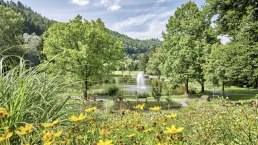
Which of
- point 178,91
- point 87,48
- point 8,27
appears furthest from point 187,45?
point 8,27

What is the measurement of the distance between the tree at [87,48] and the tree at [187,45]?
10.5 meters

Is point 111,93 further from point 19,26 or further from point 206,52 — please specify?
point 19,26

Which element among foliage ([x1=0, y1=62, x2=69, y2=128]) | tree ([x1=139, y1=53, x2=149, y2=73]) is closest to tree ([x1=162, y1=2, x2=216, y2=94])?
foliage ([x1=0, y1=62, x2=69, y2=128])

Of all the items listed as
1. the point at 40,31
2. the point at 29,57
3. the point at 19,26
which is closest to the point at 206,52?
the point at 29,57

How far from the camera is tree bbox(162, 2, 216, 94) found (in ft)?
112

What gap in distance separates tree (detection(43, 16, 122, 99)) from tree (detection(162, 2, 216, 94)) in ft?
34.4

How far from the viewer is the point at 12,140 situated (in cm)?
355

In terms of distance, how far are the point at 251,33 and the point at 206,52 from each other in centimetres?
1452

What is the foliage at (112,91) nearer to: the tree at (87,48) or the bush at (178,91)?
the bush at (178,91)

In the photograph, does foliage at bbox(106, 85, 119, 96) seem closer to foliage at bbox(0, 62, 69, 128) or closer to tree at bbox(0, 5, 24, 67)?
tree at bbox(0, 5, 24, 67)

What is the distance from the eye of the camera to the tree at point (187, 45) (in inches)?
1344

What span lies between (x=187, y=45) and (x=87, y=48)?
14.8m

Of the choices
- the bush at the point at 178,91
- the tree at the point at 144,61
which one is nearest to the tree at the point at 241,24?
the bush at the point at 178,91

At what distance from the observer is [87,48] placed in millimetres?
23875
